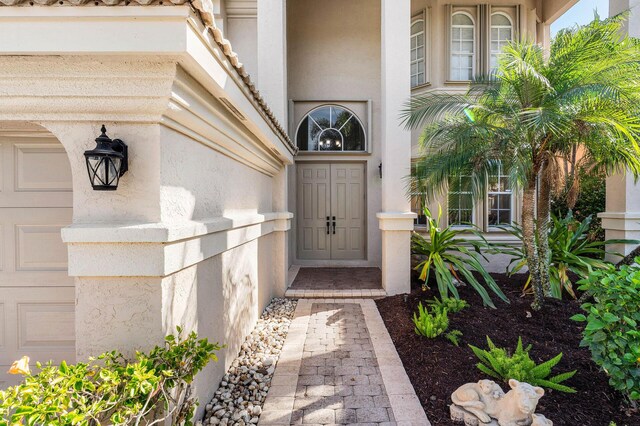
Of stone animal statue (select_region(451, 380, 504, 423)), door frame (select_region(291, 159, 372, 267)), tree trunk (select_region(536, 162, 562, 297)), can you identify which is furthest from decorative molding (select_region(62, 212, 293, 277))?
door frame (select_region(291, 159, 372, 267))

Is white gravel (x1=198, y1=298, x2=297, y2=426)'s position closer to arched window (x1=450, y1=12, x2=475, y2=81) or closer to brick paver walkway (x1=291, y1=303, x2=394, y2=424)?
brick paver walkway (x1=291, y1=303, x2=394, y2=424)

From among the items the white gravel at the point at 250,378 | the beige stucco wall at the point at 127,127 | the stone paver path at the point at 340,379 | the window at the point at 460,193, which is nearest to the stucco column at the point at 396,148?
the window at the point at 460,193

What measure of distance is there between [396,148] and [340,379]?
172 inches

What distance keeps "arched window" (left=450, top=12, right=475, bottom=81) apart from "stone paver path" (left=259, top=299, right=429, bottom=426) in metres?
7.00

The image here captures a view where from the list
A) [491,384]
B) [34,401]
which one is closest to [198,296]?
[34,401]

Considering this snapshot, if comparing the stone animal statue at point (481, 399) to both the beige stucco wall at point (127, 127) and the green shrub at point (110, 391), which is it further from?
the beige stucco wall at point (127, 127)

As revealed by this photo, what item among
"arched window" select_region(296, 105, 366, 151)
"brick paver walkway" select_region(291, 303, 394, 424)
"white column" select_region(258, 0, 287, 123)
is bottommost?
"brick paver walkway" select_region(291, 303, 394, 424)

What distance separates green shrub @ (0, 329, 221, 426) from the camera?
1.60m

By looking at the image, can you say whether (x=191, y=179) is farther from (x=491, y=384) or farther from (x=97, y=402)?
(x=491, y=384)

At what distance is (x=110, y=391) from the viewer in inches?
74.3

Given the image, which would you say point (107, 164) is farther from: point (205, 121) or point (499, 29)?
point (499, 29)

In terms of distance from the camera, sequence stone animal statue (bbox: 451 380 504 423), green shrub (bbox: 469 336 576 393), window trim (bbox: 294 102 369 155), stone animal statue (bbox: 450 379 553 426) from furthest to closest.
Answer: window trim (bbox: 294 102 369 155)
green shrub (bbox: 469 336 576 393)
stone animal statue (bbox: 451 380 504 423)
stone animal statue (bbox: 450 379 553 426)

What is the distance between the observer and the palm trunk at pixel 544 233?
5.05 meters

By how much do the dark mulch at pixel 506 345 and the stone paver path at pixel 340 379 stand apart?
201mm
